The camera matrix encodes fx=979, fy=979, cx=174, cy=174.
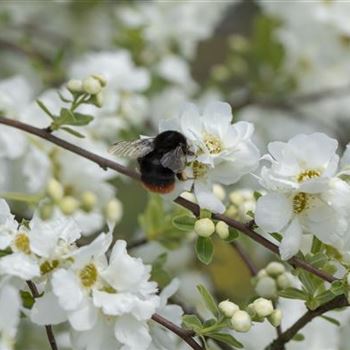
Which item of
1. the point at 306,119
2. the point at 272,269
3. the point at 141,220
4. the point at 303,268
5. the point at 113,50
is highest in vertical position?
the point at 303,268

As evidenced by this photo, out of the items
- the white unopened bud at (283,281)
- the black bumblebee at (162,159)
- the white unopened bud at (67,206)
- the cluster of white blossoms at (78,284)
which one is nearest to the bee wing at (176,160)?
the black bumblebee at (162,159)

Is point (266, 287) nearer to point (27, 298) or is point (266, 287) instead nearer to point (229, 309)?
point (229, 309)

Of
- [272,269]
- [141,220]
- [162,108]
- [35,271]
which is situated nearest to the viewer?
[35,271]

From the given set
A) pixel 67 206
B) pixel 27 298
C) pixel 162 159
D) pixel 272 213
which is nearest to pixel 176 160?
pixel 162 159

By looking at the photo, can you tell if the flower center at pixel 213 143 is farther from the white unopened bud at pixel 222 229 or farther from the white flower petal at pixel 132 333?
the white flower petal at pixel 132 333

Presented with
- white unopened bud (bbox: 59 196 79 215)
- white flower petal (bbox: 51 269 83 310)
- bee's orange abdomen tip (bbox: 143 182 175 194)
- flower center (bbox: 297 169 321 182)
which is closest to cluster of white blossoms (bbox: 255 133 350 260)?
flower center (bbox: 297 169 321 182)

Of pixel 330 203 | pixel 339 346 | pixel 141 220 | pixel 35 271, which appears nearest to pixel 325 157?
pixel 330 203

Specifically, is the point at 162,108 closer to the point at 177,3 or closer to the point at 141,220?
the point at 177,3
